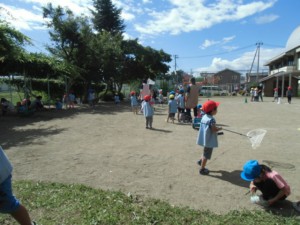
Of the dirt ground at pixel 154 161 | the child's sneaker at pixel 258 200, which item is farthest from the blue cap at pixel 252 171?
the dirt ground at pixel 154 161

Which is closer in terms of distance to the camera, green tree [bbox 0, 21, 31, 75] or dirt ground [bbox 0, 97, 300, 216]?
dirt ground [bbox 0, 97, 300, 216]

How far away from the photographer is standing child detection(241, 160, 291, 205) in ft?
12.6

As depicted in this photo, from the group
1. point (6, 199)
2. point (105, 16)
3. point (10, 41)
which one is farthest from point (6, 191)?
point (105, 16)

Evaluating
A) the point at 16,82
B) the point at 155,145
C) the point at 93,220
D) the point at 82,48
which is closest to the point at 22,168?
the point at 93,220

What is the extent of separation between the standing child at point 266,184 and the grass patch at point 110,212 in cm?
30

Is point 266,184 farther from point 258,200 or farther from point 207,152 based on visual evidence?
point 207,152

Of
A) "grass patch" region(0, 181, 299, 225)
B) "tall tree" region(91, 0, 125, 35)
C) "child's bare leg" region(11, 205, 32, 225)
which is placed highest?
"tall tree" region(91, 0, 125, 35)

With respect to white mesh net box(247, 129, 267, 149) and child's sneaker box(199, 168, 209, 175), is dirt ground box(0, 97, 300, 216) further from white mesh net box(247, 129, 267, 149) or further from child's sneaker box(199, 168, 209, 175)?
white mesh net box(247, 129, 267, 149)

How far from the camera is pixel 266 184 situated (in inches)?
156

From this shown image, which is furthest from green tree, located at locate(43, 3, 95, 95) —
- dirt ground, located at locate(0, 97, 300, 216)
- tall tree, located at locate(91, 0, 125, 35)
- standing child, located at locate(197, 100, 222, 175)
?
tall tree, located at locate(91, 0, 125, 35)

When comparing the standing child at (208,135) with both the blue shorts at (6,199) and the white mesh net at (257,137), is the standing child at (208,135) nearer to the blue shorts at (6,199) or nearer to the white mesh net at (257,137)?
the white mesh net at (257,137)

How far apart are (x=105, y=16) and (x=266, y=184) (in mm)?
40684

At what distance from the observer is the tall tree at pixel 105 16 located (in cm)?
4091

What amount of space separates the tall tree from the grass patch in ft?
128
